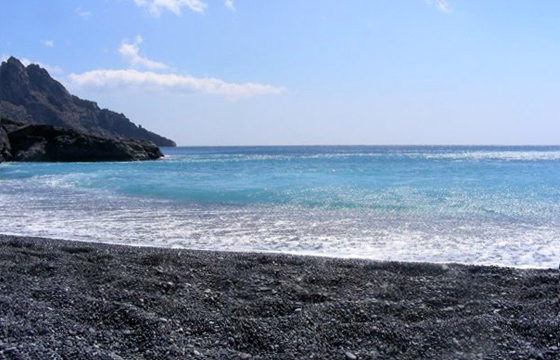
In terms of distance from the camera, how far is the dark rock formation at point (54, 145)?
2318 inches

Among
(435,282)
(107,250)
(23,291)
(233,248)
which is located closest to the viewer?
(23,291)

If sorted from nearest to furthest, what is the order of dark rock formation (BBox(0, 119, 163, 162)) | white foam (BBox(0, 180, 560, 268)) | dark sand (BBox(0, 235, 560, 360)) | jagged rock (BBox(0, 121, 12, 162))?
dark sand (BBox(0, 235, 560, 360)) → white foam (BBox(0, 180, 560, 268)) → jagged rock (BBox(0, 121, 12, 162)) → dark rock formation (BBox(0, 119, 163, 162))

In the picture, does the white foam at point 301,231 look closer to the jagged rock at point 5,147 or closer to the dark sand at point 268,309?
the dark sand at point 268,309

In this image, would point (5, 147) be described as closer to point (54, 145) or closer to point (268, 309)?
point (54, 145)

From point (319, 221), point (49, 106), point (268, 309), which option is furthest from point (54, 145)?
point (49, 106)

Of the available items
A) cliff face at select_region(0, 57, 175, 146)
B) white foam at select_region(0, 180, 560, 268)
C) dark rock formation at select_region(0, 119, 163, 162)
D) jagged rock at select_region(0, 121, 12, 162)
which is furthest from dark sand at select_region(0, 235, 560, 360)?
cliff face at select_region(0, 57, 175, 146)

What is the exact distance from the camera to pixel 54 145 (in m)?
61.3

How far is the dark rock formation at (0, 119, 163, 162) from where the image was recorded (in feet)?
193

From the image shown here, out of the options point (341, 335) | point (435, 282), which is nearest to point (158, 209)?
point (435, 282)

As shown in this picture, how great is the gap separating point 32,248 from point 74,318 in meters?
4.08

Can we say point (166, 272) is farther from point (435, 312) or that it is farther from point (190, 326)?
point (435, 312)

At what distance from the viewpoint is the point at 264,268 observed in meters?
7.17

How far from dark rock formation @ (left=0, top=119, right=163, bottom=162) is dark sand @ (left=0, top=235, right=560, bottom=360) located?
57.1m

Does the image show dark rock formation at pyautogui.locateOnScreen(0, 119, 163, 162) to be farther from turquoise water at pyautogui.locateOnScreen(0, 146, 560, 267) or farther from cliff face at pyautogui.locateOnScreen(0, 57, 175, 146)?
cliff face at pyautogui.locateOnScreen(0, 57, 175, 146)
